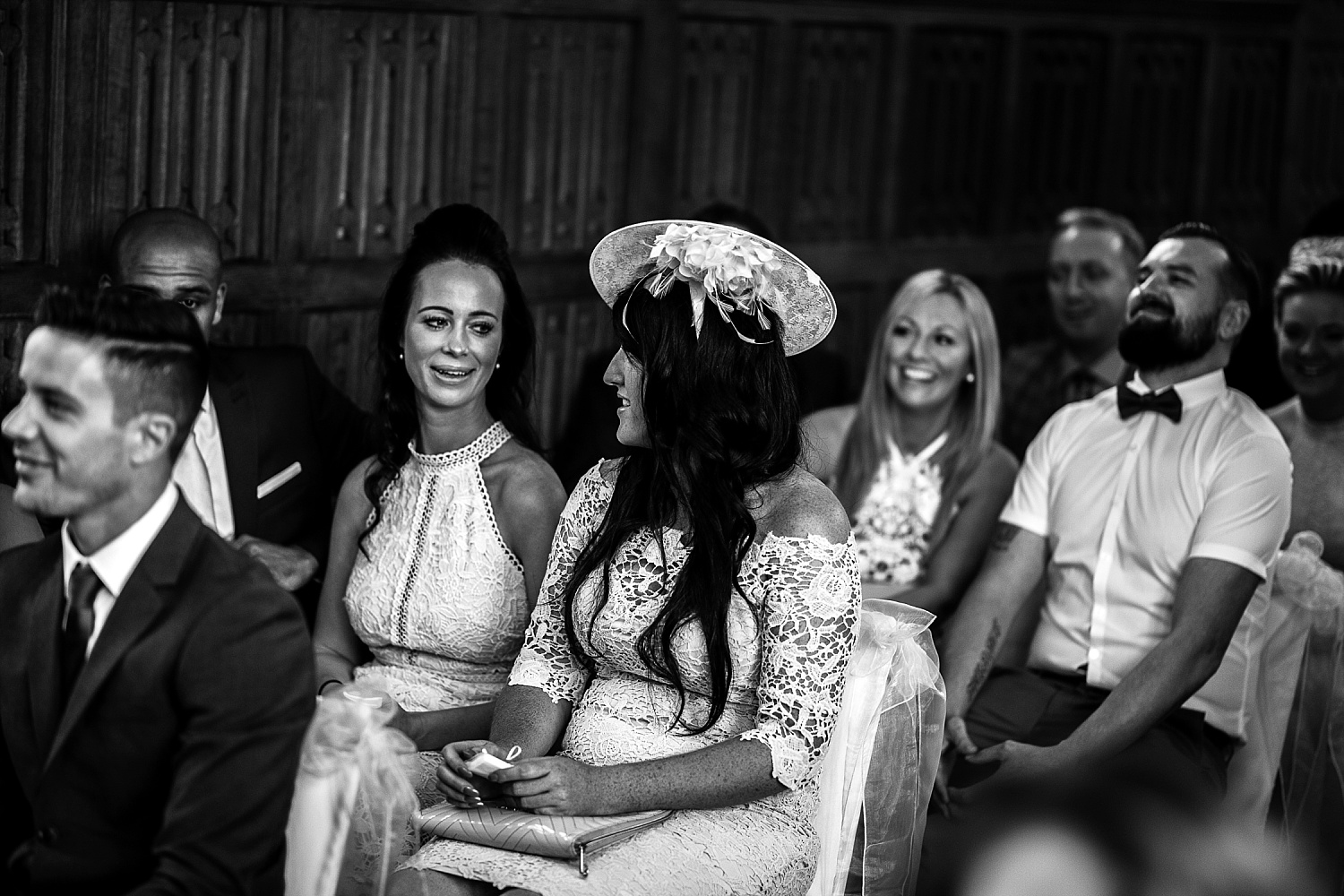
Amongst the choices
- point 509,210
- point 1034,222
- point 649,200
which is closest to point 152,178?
point 509,210

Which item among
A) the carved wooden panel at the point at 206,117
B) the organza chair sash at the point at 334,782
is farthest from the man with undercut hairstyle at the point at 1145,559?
the carved wooden panel at the point at 206,117

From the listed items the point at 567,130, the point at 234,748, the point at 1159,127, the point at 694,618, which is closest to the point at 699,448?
the point at 694,618

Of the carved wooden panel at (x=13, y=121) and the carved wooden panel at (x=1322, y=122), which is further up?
the carved wooden panel at (x=1322, y=122)

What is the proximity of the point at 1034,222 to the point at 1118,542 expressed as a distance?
2794 millimetres

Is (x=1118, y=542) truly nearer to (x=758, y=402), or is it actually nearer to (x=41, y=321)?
(x=758, y=402)

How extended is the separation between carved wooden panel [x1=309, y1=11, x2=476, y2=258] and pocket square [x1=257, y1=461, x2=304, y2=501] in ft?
2.49

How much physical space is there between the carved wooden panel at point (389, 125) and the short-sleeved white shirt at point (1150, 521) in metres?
1.94

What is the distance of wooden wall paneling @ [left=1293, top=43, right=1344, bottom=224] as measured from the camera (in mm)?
6906

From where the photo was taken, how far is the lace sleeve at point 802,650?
271cm

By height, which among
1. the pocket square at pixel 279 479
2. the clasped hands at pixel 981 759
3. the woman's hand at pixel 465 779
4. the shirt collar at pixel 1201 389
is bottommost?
the clasped hands at pixel 981 759

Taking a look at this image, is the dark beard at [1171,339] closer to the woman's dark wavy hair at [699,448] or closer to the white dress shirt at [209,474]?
the woman's dark wavy hair at [699,448]

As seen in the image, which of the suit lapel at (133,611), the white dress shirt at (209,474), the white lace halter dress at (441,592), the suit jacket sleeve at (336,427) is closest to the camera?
the suit lapel at (133,611)

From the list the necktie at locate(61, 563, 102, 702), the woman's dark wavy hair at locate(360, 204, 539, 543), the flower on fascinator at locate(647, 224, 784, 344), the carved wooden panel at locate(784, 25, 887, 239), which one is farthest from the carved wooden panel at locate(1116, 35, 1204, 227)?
the necktie at locate(61, 563, 102, 702)

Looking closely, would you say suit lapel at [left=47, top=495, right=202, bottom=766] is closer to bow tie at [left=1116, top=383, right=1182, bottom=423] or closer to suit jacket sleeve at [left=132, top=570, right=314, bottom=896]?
suit jacket sleeve at [left=132, top=570, right=314, bottom=896]
